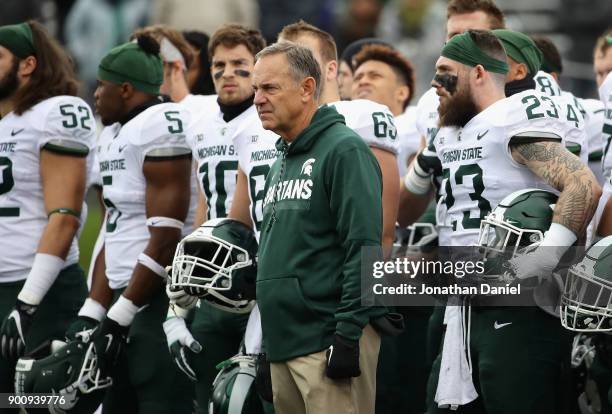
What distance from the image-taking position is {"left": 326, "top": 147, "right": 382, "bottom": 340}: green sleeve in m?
4.44

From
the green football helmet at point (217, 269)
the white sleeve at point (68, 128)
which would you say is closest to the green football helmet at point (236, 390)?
the green football helmet at point (217, 269)

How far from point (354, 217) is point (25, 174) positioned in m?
2.37

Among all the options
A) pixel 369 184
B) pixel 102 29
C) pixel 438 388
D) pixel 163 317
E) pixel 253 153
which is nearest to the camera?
pixel 369 184

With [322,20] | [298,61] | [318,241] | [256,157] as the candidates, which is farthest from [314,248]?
[322,20]

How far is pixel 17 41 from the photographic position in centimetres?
646

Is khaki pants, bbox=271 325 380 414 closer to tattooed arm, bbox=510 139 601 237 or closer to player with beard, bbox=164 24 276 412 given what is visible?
tattooed arm, bbox=510 139 601 237

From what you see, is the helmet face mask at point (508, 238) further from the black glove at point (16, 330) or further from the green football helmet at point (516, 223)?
the black glove at point (16, 330)

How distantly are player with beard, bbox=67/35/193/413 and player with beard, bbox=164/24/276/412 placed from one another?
0.55 ft

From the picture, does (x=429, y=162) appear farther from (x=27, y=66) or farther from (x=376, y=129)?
(x=27, y=66)

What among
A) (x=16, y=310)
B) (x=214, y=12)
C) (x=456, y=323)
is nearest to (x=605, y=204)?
(x=456, y=323)

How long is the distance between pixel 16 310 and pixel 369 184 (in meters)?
2.26

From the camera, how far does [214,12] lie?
12.9 meters

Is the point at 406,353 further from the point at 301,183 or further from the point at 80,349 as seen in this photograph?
the point at 301,183

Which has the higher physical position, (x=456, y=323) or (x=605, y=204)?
(x=605, y=204)
